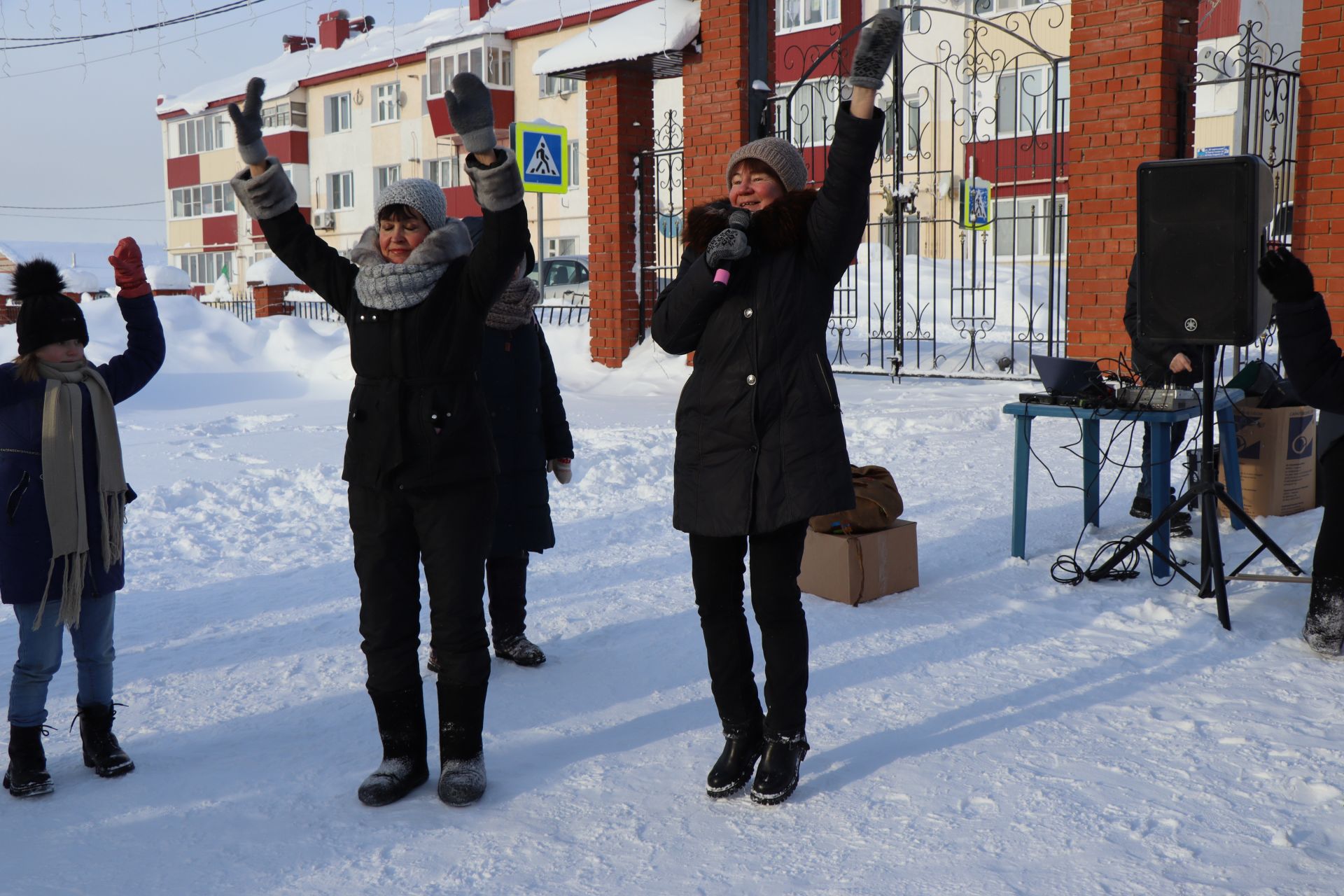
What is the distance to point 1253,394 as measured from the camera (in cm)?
632

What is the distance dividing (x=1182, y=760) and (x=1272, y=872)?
0.68 m

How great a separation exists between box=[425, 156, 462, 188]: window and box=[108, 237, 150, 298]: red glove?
32.1 metres

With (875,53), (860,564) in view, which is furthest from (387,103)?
(875,53)

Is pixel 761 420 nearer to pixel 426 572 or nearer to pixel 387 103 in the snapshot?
pixel 426 572

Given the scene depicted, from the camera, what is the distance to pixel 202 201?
44.8 m

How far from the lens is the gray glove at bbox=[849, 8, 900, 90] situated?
2863 mm

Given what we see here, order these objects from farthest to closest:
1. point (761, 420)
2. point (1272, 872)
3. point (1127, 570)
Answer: point (1127, 570)
point (761, 420)
point (1272, 872)

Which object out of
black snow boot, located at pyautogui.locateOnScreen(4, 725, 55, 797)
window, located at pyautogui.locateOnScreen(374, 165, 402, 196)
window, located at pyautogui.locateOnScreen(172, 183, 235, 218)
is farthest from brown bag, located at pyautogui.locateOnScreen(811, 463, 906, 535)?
window, located at pyautogui.locateOnScreen(172, 183, 235, 218)

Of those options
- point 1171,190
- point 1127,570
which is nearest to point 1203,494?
point 1127,570

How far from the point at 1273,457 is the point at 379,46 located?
1382 inches

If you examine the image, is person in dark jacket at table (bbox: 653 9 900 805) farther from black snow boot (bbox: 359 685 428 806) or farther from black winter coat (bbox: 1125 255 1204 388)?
black winter coat (bbox: 1125 255 1204 388)

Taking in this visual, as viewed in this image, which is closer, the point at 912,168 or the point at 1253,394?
the point at 1253,394

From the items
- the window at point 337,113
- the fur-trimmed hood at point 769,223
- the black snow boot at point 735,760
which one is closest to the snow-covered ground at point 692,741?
the black snow boot at point 735,760

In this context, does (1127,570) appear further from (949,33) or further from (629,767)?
(949,33)
